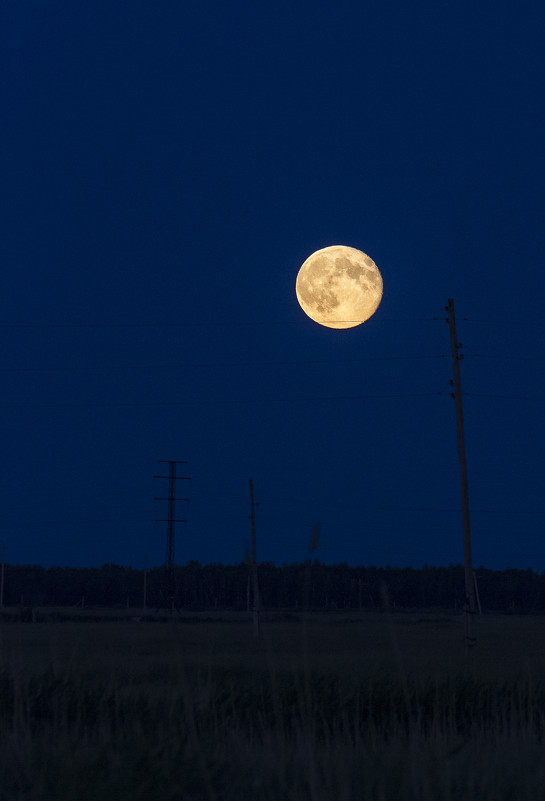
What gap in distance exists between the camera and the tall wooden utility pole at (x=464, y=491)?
98.0 ft

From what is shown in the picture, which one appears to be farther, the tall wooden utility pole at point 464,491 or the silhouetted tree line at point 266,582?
the silhouetted tree line at point 266,582

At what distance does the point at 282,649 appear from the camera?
36188 millimetres

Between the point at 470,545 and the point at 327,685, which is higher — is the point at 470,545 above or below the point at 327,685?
above

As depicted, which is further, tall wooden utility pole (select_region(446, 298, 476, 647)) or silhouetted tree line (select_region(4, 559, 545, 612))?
silhouetted tree line (select_region(4, 559, 545, 612))

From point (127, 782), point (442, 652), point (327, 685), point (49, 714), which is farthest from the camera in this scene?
point (442, 652)

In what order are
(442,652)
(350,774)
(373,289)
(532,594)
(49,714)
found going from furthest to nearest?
(532,594) < (373,289) < (442,652) < (49,714) < (350,774)

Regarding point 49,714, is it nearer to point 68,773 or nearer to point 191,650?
point 68,773

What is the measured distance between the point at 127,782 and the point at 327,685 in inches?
287

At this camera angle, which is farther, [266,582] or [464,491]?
[266,582]

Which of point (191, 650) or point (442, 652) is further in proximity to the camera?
point (191, 650)

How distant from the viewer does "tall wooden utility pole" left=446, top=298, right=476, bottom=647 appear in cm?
2988

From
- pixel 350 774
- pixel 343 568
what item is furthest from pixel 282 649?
pixel 343 568

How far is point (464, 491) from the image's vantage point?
31.6 metres

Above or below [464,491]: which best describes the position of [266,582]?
below
